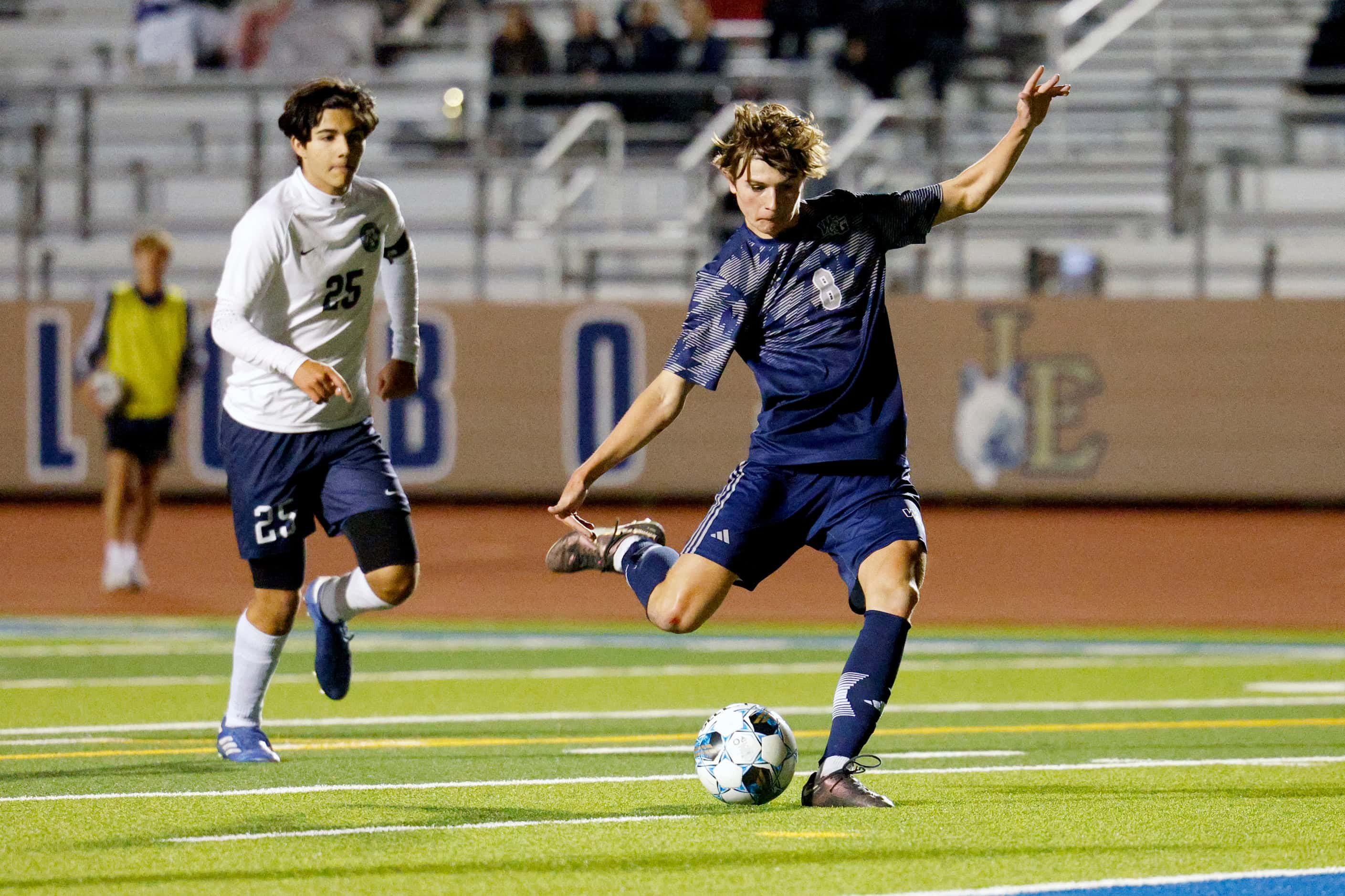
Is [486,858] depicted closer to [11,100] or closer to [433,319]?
[433,319]

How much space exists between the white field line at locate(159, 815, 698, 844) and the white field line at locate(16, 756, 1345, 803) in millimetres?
719

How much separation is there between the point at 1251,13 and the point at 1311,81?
3.18 m

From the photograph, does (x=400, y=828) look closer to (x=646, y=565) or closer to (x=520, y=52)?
(x=646, y=565)

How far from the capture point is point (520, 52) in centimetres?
2145

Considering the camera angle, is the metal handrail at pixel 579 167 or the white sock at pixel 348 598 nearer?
the white sock at pixel 348 598

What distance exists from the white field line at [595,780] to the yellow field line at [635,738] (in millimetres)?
1008

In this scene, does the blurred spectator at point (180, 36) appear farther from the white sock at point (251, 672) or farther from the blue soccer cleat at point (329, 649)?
the white sock at point (251, 672)

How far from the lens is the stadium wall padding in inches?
747

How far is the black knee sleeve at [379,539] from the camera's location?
7.06 metres

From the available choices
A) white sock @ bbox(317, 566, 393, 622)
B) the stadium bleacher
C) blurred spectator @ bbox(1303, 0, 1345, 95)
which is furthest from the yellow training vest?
blurred spectator @ bbox(1303, 0, 1345, 95)

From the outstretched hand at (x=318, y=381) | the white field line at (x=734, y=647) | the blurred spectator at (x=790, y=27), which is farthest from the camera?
the blurred spectator at (x=790, y=27)

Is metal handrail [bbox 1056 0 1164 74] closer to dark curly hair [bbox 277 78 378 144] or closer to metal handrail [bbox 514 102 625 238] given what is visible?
metal handrail [bbox 514 102 625 238]

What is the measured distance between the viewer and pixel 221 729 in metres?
7.31

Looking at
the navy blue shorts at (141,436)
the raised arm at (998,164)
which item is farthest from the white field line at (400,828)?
the navy blue shorts at (141,436)
